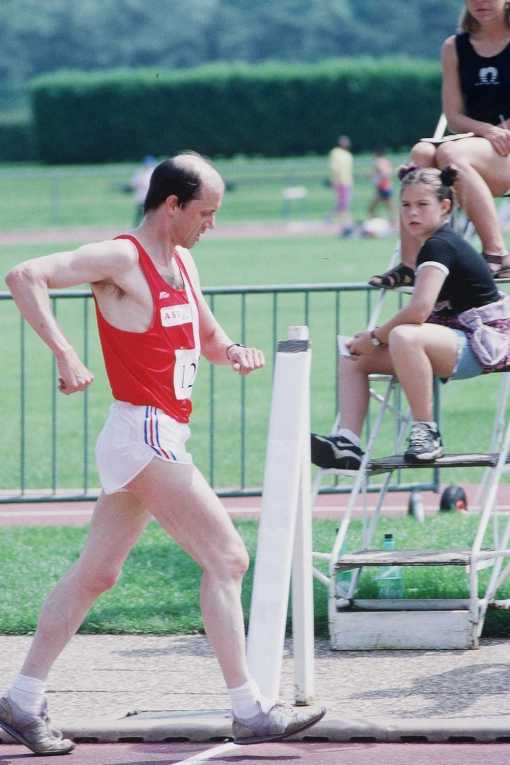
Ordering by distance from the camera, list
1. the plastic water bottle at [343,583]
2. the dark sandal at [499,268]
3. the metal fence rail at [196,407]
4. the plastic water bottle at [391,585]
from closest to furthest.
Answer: the plastic water bottle at [343,583], the plastic water bottle at [391,585], the dark sandal at [499,268], the metal fence rail at [196,407]

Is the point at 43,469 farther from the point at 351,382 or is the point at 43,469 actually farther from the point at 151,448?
the point at 151,448

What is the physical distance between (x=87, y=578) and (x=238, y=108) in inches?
2250

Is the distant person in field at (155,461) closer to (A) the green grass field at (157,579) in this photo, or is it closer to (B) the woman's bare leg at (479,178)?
(A) the green grass field at (157,579)

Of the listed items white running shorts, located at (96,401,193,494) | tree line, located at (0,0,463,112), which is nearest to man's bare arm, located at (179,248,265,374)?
white running shorts, located at (96,401,193,494)

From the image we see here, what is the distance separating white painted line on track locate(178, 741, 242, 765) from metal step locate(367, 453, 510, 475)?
174 cm

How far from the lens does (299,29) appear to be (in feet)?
318

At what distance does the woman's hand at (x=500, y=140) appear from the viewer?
7.63m

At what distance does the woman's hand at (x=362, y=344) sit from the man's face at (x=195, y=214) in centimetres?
190

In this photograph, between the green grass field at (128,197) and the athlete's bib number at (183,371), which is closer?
the athlete's bib number at (183,371)

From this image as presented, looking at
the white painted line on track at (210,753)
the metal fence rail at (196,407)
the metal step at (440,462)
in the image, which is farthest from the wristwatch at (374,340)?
the white painted line on track at (210,753)

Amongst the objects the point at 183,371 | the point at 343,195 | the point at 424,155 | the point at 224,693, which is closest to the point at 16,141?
the point at 343,195

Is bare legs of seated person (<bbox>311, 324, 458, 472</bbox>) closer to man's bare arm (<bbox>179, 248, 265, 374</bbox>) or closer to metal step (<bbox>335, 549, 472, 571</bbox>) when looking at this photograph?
metal step (<bbox>335, 549, 472, 571</bbox>)

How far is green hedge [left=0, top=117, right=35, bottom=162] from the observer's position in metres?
67.6

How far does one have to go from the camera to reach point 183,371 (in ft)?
17.6
